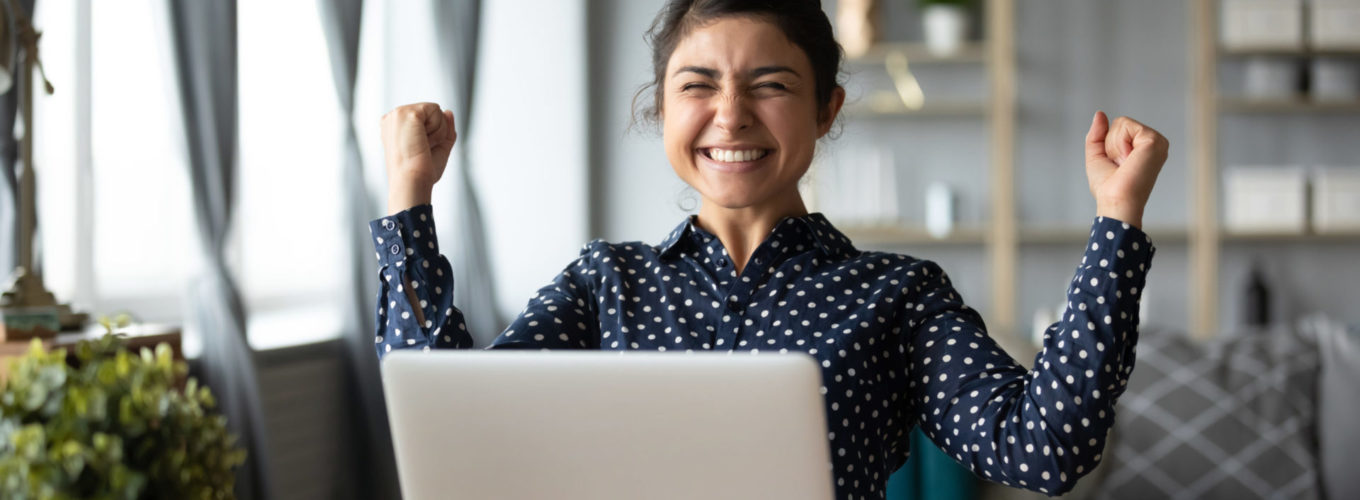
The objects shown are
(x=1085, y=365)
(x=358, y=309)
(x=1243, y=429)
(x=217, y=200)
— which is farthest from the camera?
(x=358, y=309)

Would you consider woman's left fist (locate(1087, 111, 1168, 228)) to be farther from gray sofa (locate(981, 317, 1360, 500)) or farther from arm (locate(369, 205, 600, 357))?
gray sofa (locate(981, 317, 1360, 500))

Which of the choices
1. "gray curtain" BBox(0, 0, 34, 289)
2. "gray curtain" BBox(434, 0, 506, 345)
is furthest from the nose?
"gray curtain" BBox(434, 0, 506, 345)

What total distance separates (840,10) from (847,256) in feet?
12.3

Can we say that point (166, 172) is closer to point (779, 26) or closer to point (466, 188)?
point (466, 188)

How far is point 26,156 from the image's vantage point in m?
1.73

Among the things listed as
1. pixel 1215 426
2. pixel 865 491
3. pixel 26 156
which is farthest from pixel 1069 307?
pixel 1215 426

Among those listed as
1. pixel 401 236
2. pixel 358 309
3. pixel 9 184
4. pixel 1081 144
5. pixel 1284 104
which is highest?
pixel 1284 104

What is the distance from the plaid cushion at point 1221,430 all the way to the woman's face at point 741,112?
1.89m

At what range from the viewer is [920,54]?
4.73 metres

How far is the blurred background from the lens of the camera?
281cm

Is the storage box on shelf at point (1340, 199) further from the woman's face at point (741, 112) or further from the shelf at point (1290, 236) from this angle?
the woman's face at point (741, 112)

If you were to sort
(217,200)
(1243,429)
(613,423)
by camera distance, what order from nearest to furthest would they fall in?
1. (613,423)
2. (217,200)
3. (1243,429)

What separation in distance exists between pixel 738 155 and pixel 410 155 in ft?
1.05

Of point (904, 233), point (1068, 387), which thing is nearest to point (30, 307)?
point (1068, 387)
